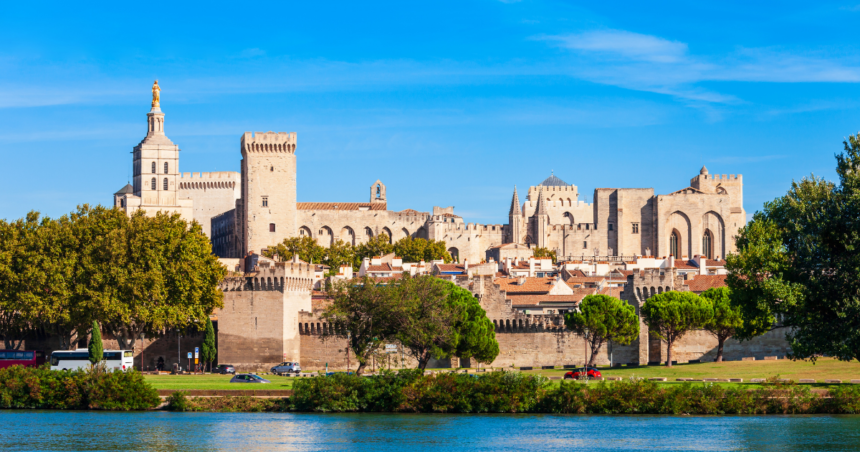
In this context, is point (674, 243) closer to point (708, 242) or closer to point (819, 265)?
point (708, 242)

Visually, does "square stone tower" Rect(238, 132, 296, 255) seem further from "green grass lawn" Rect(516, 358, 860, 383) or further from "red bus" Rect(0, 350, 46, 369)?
"green grass lawn" Rect(516, 358, 860, 383)

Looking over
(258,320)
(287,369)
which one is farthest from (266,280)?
(287,369)

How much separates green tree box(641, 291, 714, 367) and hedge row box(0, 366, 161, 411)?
27.2 m

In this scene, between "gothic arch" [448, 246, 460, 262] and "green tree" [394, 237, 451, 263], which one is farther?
"gothic arch" [448, 246, 460, 262]

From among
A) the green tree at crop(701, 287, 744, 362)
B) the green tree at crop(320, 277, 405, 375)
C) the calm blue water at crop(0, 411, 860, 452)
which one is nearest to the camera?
the calm blue water at crop(0, 411, 860, 452)

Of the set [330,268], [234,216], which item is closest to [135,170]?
[234,216]

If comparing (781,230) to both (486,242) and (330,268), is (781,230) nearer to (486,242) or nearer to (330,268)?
(330,268)

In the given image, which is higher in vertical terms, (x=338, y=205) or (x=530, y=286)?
(x=338, y=205)

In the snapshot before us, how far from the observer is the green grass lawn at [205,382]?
171ft

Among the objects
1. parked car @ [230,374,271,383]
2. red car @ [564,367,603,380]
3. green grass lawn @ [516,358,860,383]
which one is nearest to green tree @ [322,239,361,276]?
green grass lawn @ [516,358,860,383]

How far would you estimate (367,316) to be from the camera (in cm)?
5841

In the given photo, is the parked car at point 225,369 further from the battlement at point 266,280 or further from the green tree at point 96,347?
the green tree at point 96,347

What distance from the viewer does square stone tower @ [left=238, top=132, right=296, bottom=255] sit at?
119250mm

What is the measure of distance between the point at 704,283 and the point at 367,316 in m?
26.3
